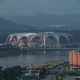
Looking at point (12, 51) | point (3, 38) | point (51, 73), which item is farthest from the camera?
point (3, 38)

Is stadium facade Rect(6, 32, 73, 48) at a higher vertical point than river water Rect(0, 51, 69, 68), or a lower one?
higher

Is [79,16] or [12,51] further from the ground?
[79,16]

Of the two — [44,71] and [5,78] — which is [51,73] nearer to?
[44,71]

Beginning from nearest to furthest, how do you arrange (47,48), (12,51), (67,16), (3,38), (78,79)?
(78,79) < (12,51) < (47,48) < (3,38) < (67,16)

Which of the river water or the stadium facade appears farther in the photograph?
the stadium facade

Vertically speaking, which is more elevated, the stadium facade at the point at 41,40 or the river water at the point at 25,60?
the stadium facade at the point at 41,40

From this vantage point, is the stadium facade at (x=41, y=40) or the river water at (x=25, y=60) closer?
the river water at (x=25, y=60)

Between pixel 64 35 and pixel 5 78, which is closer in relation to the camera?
pixel 5 78

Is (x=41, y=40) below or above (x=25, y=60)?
above

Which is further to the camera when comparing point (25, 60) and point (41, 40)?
point (41, 40)

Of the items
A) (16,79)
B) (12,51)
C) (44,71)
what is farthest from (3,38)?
(16,79)
